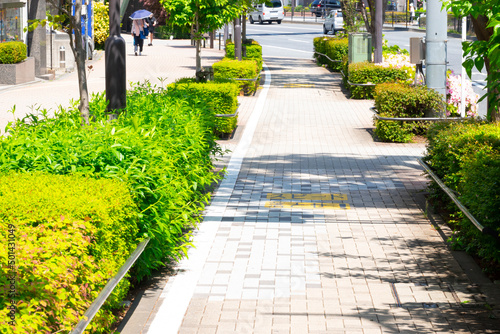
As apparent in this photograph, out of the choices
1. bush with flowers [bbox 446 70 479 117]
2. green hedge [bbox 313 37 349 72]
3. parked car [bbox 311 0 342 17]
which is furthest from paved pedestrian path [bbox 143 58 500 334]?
parked car [bbox 311 0 342 17]

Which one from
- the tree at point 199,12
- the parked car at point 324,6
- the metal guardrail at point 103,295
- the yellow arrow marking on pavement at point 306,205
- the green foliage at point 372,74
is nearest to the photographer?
the metal guardrail at point 103,295

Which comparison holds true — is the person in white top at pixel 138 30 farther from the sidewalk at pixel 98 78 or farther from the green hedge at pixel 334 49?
the green hedge at pixel 334 49

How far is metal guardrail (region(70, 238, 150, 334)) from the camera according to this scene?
156 inches

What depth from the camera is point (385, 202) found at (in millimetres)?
9859

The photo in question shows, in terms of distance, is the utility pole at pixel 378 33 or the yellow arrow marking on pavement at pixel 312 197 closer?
the yellow arrow marking on pavement at pixel 312 197

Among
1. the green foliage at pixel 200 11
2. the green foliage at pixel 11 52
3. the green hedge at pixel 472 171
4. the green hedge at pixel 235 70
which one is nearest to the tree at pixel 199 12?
the green foliage at pixel 200 11

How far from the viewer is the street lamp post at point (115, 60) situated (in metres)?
8.27

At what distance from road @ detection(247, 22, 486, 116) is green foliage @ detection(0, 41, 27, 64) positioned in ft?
48.6

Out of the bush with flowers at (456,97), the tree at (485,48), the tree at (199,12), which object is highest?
the tree at (199,12)

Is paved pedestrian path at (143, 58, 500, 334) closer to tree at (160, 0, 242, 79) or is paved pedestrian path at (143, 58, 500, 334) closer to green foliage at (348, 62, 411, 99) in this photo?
tree at (160, 0, 242, 79)

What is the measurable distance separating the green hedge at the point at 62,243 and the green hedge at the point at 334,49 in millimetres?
22938

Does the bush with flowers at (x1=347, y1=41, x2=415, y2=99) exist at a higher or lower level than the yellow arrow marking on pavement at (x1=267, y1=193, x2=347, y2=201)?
higher

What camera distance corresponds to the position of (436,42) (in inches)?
550

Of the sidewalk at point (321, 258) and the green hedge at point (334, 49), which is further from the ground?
the green hedge at point (334, 49)
